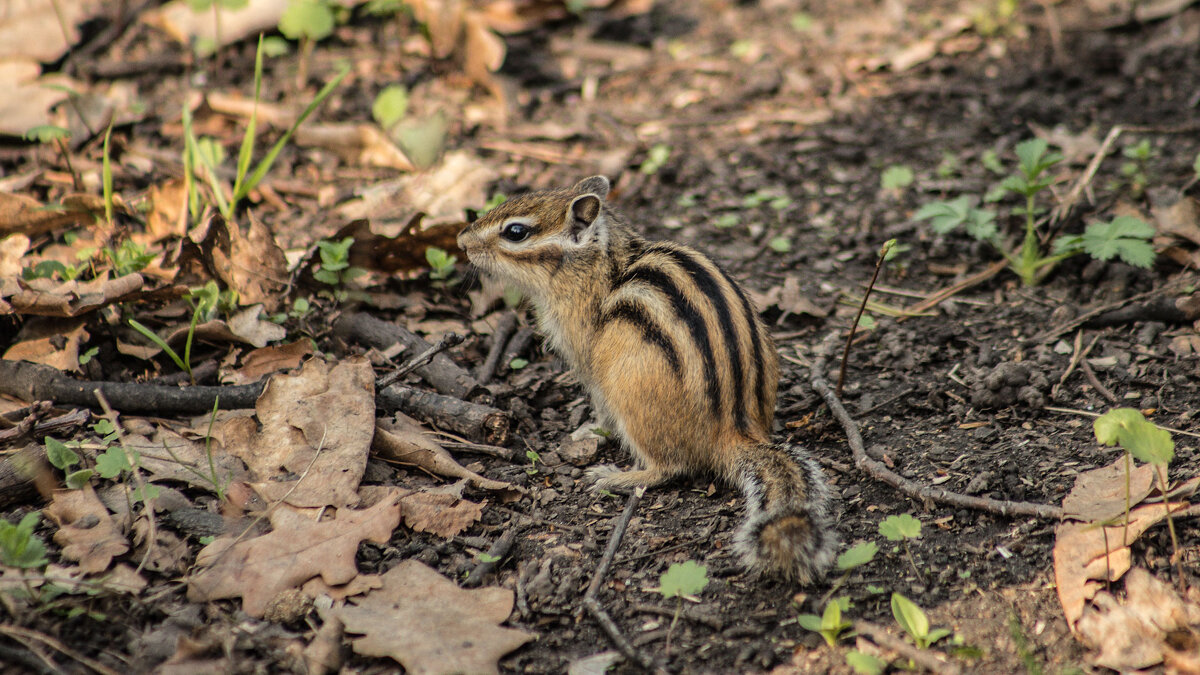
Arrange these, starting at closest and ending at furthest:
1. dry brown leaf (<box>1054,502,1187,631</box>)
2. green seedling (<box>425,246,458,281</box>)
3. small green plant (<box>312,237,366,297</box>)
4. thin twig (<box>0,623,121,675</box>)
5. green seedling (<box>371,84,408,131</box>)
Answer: thin twig (<box>0,623,121,675</box>), dry brown leaf (<box>1054,502,1187,631</box>), small green plant (<box>312,237,366,297</box>), green seedling (<box>425,246,458,281</box>), green seedling (<box>371,84,408,131</box>)

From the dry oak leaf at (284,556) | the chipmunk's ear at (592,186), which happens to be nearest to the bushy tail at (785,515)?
the dry oak leaf at (284,556)

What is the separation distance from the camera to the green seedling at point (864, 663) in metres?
2.58

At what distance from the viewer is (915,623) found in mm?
2715

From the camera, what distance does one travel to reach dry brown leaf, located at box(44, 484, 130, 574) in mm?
2879

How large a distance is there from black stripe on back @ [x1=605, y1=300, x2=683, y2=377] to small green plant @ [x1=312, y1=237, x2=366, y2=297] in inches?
56.6

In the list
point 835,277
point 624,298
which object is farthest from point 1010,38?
point 624,298

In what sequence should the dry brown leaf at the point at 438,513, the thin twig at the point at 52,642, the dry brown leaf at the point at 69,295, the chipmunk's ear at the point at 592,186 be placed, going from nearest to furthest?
the thin twig at the point at 52,642
the dry brown leaf at the point at 438,513
the dry brown leaf at the point at 69,295
the chipmunk's ear at the point at 592,186

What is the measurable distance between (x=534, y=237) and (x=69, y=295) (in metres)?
2.05

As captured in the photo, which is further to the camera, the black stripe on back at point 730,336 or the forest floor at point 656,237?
the black stripe on back at point 730,336

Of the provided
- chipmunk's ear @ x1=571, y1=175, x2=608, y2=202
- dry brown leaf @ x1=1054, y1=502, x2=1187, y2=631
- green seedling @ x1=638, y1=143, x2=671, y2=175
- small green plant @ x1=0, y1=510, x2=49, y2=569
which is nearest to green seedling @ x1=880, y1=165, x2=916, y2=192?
green seedling @ x1=638, y1=143, x2=671, y2=175

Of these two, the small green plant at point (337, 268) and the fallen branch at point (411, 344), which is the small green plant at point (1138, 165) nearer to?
the fallen branch at point (411, 344)

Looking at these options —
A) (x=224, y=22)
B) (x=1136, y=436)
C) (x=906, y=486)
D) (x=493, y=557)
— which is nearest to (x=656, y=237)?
(x=906, y=486)

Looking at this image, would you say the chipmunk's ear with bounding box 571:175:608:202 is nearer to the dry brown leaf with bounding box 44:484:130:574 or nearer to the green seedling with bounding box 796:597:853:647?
the green seedling with bounding box 796:597:853:647

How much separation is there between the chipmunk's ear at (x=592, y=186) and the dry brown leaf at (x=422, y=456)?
1593 millimetres
